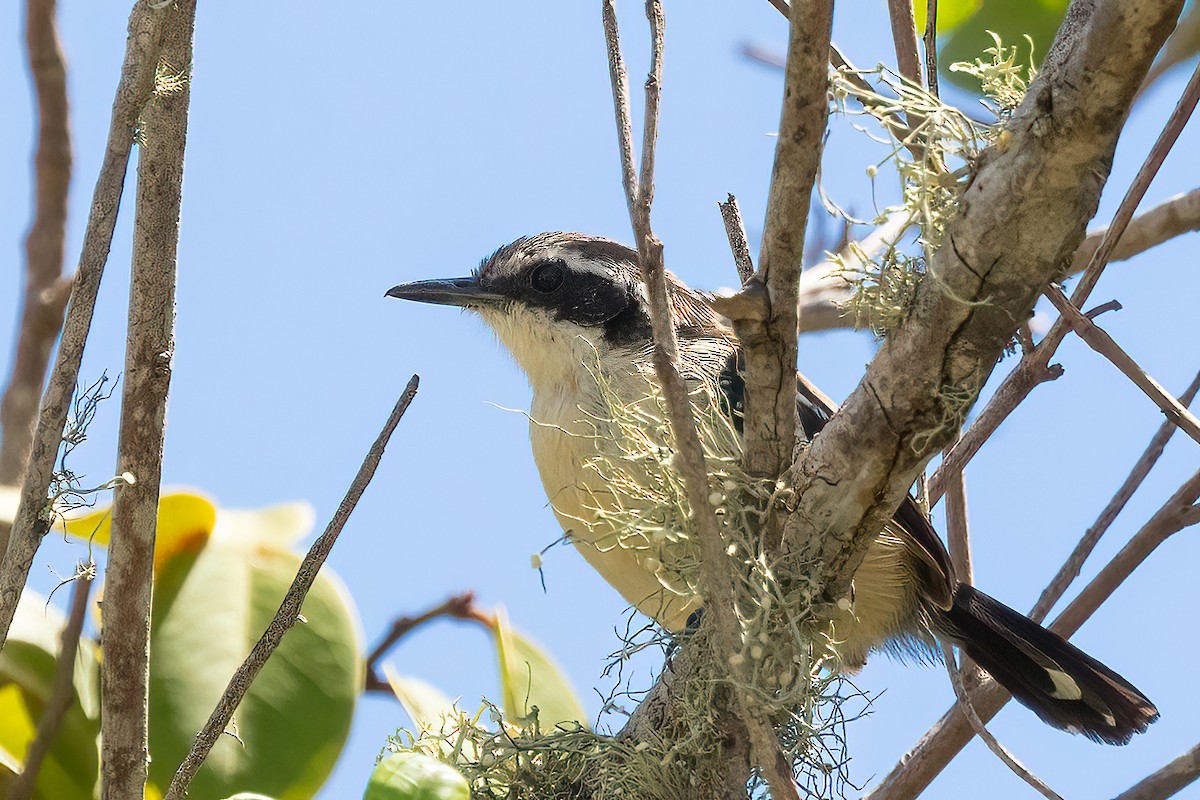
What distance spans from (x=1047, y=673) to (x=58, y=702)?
2417mm

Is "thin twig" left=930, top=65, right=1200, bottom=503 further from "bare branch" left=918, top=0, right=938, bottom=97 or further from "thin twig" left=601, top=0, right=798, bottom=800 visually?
"thin twig" left=601, top=0, right=798, bottom=800

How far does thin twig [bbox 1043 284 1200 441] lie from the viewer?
7.36ft

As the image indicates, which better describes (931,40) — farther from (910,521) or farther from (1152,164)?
(910,521)

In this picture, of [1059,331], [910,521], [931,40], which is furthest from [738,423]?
[931,40]

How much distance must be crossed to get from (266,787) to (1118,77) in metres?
1.88

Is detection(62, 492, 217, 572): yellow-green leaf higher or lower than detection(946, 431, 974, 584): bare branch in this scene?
lower

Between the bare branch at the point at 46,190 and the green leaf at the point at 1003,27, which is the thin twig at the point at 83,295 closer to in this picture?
the bare branch at the point at 46,190

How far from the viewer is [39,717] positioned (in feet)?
8.01

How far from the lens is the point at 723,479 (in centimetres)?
218

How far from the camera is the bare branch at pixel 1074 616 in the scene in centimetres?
279

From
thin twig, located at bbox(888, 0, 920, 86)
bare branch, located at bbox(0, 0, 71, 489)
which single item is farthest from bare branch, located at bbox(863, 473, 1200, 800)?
bare branch, located at bbox(0, 0, 71, 489)

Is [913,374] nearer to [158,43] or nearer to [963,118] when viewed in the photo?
[963,118]

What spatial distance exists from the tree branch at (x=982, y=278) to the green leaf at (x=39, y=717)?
52.6 inches

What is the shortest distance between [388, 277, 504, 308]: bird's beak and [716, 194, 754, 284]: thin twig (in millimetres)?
1422
